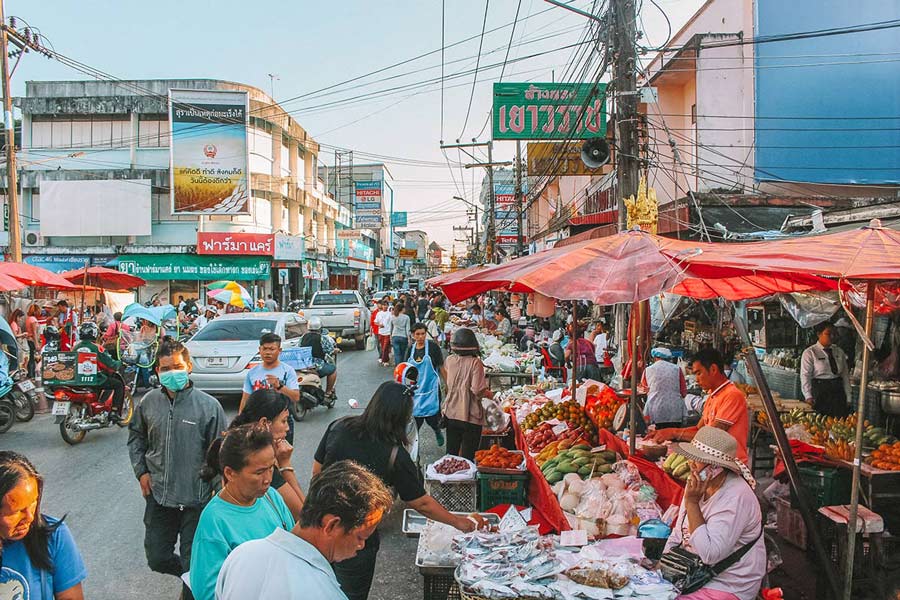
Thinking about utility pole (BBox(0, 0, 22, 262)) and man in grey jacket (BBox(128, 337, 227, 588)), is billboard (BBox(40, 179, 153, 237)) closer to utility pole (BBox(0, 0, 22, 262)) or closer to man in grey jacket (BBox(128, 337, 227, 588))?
utility pole (BBox(0, 0, 22, 262))

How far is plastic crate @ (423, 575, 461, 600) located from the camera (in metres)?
4.16

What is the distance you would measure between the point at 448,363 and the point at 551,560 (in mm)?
3413

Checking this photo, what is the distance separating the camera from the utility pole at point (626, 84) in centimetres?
956

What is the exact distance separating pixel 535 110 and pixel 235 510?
1331 cm

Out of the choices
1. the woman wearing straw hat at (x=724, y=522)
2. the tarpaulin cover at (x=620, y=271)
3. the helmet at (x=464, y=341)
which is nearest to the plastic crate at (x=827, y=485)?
the tarpaulin cover at (x=620, y=271)


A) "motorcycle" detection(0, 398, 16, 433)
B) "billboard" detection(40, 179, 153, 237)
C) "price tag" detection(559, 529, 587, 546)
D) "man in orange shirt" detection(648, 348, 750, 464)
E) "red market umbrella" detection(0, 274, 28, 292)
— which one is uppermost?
"billboard" detection(40, 179, 153, 237)

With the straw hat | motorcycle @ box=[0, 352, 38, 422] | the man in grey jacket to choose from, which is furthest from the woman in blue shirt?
motorcycle @ box=[0, 352, 38, 422]

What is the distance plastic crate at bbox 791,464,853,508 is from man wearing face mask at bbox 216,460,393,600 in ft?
16.4

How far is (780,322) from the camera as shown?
12.1 m

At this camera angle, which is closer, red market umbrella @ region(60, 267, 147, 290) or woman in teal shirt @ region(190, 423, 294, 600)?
woman in teal shirt @ region(190, 423, 294, 600)

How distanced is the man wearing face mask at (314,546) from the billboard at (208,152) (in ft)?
97.9

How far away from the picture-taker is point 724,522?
3.63 m

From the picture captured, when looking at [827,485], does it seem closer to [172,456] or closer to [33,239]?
[172,456]

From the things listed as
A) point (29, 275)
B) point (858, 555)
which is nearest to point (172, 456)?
point (858, 555)
